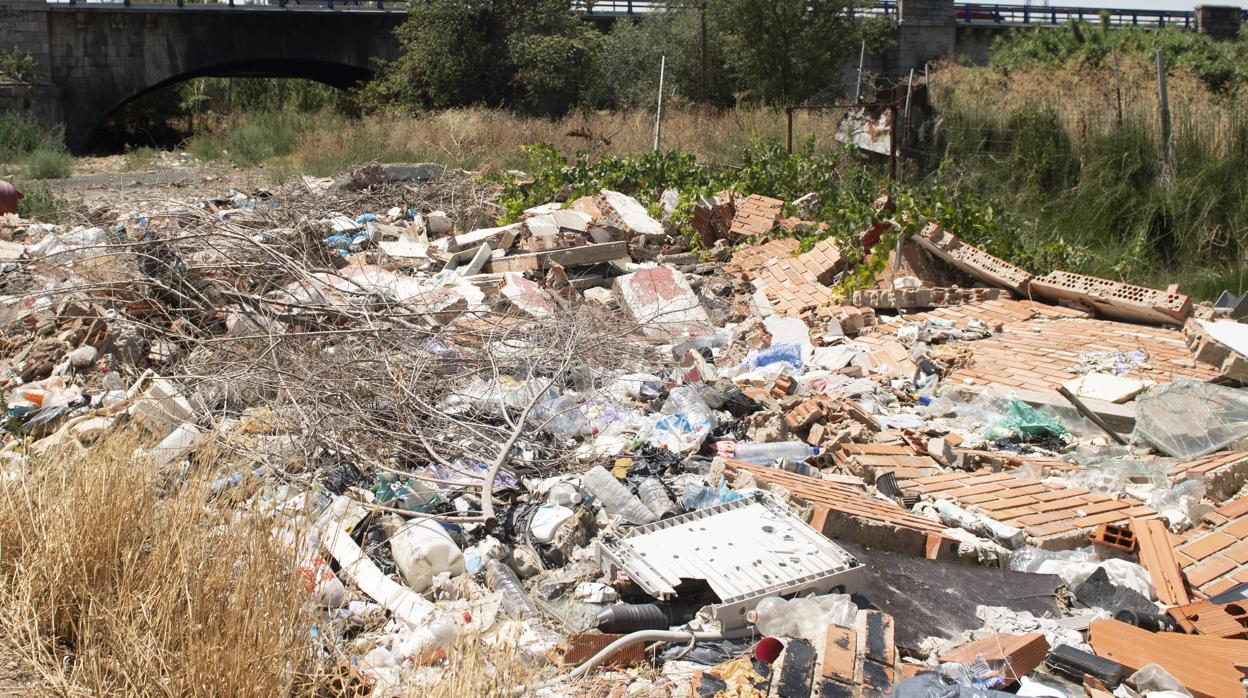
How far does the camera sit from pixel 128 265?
22.7 ft

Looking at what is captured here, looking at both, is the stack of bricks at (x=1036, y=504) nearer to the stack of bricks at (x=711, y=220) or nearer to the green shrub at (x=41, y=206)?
the stack of bricks at (x=711, y=220)

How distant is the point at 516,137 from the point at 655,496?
1369cm

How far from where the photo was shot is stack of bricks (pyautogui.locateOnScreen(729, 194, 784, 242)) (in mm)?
9969

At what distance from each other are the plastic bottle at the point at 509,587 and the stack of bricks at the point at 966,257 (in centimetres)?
574

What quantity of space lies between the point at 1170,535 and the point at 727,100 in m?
20.9

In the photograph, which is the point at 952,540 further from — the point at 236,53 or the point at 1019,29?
the point at 1019,29

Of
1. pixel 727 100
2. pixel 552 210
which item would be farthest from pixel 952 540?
pixel 727 100

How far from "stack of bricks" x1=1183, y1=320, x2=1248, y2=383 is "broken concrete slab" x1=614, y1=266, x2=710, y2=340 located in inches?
134

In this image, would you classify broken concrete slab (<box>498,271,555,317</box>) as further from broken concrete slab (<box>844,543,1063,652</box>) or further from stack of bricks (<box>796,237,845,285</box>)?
broken concrete slab (<box>844,543,1063,652</box>)

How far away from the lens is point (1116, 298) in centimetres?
762

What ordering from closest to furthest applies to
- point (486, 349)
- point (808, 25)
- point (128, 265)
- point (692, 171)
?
1. point (486, 349)
2. point (128, 265)
3. point (692, 171)
4. point (808, 25)

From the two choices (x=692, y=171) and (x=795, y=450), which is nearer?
(x=795, y=450)

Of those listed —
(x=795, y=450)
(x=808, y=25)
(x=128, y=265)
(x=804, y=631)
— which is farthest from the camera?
(x=808, y=25)

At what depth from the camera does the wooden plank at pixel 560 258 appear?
8.92 metres
